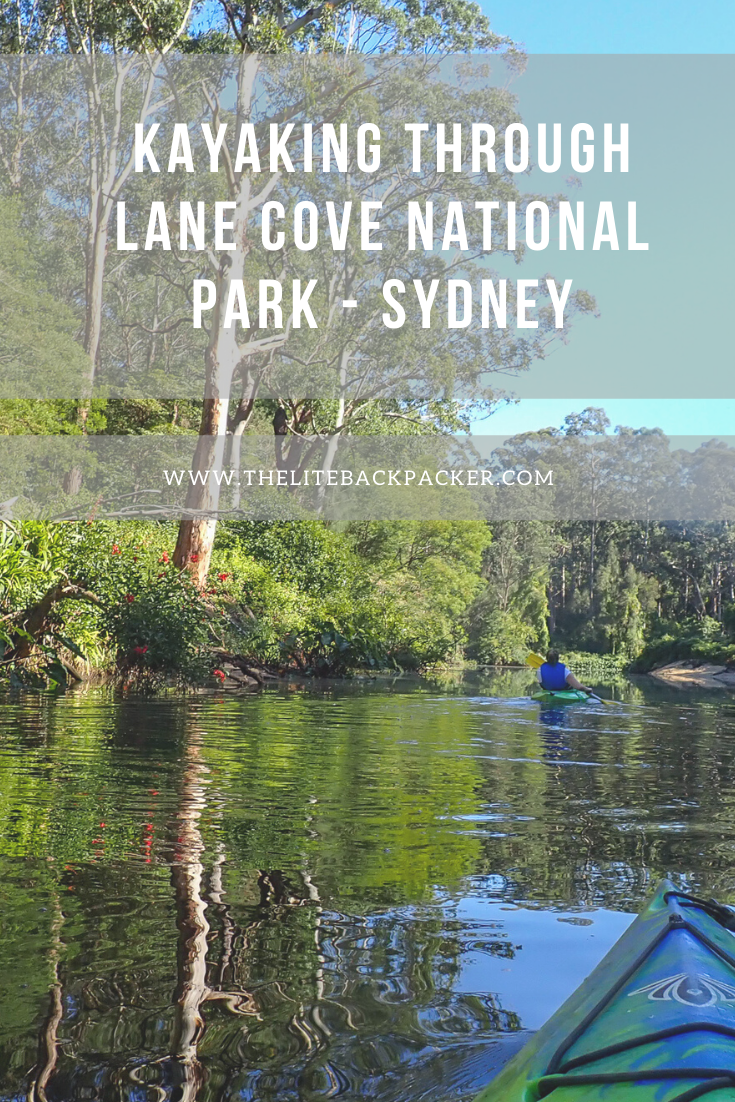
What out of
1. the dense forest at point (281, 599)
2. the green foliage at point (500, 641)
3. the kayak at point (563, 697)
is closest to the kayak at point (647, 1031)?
the dense forest at point (281, 599)

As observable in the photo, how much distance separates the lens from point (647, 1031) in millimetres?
1724

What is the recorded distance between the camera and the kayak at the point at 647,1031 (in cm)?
158

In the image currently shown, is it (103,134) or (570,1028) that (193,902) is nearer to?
(570,1028)

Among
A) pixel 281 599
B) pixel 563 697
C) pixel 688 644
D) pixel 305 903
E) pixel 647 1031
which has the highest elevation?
pixel 281 599

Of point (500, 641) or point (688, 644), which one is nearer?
point (688, 644)

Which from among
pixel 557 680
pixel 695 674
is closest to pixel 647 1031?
pixel 557 680

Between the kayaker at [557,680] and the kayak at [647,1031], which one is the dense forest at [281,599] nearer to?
the kayaker at [557,680]

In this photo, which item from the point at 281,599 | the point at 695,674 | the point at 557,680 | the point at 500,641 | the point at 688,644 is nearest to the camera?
the point at 557,680

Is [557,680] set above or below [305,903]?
above

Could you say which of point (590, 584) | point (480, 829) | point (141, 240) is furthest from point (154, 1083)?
point (590, 584)

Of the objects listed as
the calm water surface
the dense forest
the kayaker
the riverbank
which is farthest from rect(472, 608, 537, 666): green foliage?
the calm water surface

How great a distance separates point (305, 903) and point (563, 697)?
38.5 feet

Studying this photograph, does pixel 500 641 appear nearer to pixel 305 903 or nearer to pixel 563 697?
pixel 563 697

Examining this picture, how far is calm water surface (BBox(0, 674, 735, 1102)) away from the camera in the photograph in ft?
7.85
